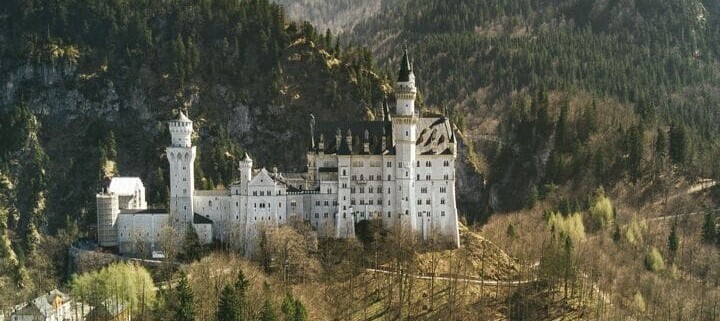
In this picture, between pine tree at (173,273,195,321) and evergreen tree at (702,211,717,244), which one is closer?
pine tree at (173,273,195,321)

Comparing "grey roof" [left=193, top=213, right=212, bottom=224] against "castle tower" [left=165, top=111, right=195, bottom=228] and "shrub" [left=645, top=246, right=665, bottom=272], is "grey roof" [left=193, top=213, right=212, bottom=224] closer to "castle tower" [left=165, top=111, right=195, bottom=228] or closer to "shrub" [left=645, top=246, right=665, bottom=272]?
"castle tower" [left=165, top=111, right=195, bottom=228]

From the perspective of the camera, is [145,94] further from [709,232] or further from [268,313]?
[709,232]

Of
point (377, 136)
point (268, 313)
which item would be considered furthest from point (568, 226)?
point (268, 313)

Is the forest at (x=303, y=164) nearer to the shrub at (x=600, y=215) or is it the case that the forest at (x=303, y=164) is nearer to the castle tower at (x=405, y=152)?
the shrub at (x=600, y=215)

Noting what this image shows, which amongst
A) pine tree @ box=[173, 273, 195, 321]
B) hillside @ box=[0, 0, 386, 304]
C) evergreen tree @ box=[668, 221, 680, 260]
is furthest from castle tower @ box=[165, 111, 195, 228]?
evergreen tree @ box=[668, 221, 680, 260]

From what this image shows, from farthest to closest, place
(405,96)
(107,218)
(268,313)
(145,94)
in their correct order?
(145,94)
(107,218)
(405,96)
(268,313)

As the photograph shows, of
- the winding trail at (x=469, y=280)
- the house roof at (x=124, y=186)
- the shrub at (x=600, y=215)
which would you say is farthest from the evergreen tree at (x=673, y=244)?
the house roof at (x=124, y=186)
